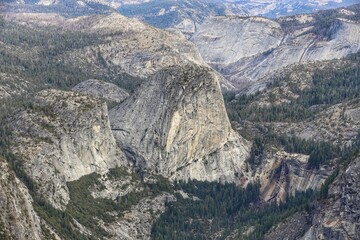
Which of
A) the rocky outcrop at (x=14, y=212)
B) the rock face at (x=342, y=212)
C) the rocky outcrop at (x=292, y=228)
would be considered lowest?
the rocky outcrop at (x=292, y=228)

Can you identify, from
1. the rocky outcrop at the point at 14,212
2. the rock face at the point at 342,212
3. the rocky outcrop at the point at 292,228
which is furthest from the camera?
the rocky outcrop at the point at 292,228

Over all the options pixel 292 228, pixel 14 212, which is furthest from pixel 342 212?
pixel 14 212

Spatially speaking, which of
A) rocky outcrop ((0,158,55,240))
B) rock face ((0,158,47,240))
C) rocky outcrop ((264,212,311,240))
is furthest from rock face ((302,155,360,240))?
rock face ((0,158,47,240))

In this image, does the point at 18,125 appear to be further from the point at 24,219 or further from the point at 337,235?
the point at 337,235

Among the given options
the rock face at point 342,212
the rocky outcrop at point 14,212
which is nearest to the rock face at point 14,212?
the rocky outcrop at point 14,212

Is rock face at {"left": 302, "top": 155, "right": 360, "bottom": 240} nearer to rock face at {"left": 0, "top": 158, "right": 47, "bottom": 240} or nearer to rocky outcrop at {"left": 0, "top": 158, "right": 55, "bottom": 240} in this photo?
rocky outcrop at {"left": 0, "top": 158, "right": 55, "bottom": 240}

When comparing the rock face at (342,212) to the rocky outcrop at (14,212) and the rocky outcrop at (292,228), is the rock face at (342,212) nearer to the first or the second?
the rocky outcrop at (292,228)

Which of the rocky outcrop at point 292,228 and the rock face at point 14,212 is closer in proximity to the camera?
the rock face at point 14,212
